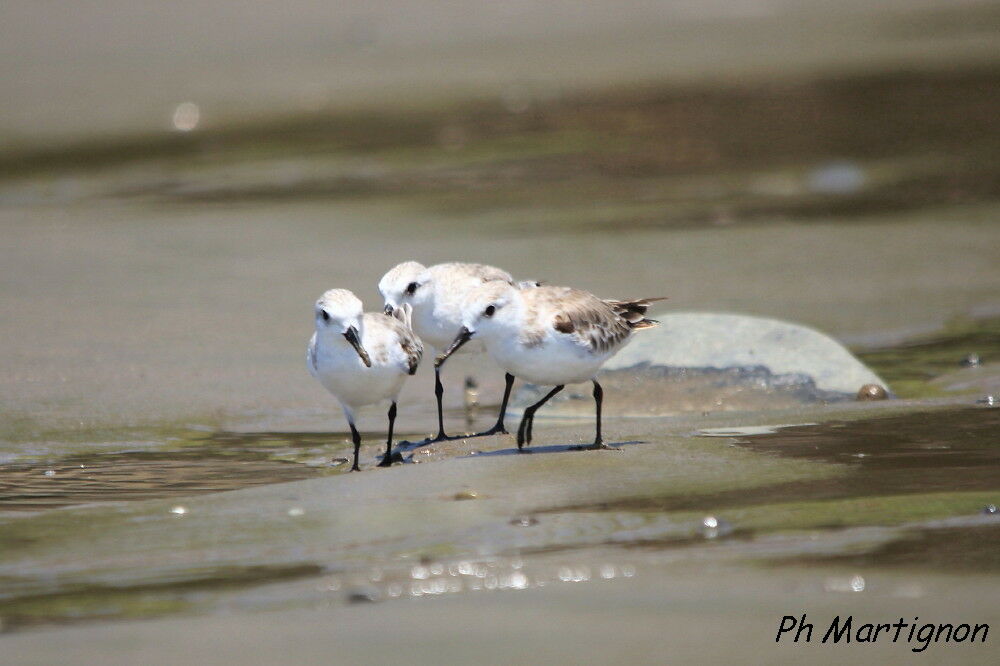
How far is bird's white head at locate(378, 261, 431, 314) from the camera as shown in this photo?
25.5 ft

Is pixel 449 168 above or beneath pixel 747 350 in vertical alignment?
above

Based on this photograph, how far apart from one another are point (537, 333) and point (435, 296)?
1375 millimetres

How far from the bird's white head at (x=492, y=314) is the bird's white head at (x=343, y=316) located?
0.48 m

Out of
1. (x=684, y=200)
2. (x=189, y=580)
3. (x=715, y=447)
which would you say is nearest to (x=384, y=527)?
(x=189, y=580)

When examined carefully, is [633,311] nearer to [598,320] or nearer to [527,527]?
[598,320]

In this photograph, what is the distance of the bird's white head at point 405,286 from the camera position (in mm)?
7766

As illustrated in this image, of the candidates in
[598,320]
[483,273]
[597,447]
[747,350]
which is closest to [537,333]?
[598,320]

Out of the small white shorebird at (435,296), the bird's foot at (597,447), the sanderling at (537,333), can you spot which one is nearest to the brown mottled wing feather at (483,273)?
the small white shorebird at (435,296)

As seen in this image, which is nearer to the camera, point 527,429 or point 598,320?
point 598,320

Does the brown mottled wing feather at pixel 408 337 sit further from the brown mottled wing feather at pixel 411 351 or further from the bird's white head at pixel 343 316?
the bird's white head at pixel 343 316

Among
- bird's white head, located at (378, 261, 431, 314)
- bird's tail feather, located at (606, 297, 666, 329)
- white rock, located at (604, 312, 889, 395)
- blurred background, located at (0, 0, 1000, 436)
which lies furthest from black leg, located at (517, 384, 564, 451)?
blurred background, located at (0, 0, 1000, 436)

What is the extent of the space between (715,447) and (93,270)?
725cm

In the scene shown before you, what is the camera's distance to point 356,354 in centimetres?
689

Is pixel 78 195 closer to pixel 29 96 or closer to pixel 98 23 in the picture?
pixel 29 96
